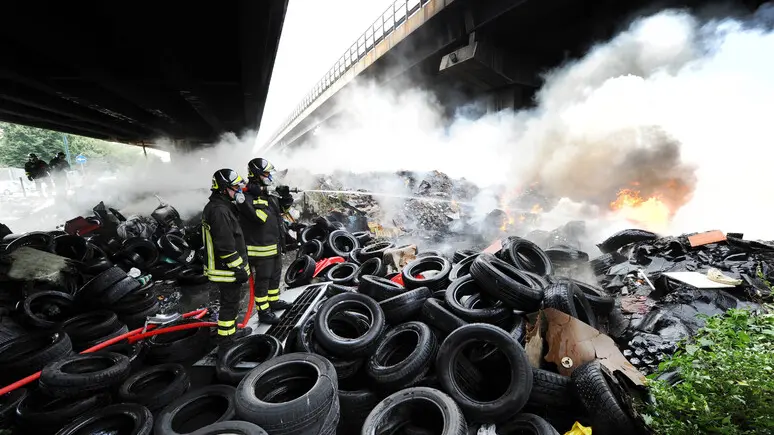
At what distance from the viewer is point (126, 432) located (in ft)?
8.85

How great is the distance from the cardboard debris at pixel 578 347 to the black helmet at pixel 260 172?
13.4 feet

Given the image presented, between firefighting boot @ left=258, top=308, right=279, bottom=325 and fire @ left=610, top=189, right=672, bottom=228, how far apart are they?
10.1 m

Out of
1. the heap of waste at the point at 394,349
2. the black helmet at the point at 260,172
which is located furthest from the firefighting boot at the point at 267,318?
the black helmet at the point at 260,172

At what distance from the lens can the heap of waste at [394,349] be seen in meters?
2.62

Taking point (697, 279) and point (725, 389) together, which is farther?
point (697, 279)

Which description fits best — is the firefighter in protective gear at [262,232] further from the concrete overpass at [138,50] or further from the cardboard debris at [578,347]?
the cardboard debris at [578,347]

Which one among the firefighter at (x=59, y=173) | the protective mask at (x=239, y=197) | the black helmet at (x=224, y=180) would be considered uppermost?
the firefighter at (x=59, y=173)

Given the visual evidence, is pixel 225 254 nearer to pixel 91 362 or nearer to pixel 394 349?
pixel 91 362

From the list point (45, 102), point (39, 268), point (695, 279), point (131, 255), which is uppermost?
point (45, 102)

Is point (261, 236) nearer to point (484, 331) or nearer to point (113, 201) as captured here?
point (484, 331)

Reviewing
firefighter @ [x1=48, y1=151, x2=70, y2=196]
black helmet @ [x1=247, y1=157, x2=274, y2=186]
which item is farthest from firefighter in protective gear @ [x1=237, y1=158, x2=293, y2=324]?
firefighter @ [x1=48, y1=151, x2=70, y2=196]

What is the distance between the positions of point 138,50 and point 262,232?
5058mm

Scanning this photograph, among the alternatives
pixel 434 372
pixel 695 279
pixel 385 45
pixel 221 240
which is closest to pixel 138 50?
pixel 221 240

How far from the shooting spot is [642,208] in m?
10.3
